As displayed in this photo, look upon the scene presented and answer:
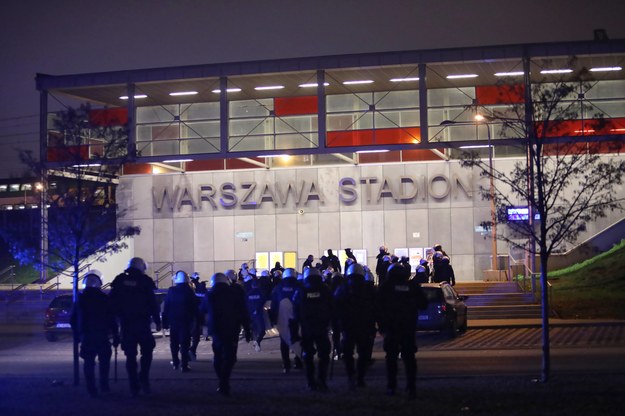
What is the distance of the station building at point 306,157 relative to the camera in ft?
144

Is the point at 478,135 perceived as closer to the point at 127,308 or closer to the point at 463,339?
the point at 463,339

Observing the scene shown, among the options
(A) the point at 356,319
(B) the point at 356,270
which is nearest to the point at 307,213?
(B) the point at 356,270

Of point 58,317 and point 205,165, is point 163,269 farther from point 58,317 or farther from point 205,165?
point 58,317

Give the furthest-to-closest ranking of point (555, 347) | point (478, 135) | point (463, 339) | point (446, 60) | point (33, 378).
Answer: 1. point (478, 135)
2. point (446, 60)
3. point (463, 339)
4. point (555, 347)
5. point (33, 378)

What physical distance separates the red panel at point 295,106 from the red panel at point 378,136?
2.23 m

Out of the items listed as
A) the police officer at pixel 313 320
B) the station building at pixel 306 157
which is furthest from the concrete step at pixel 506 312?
the police officer at pixel 313 320

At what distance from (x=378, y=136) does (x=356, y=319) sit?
109 ft

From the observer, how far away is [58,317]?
27594 millimetres

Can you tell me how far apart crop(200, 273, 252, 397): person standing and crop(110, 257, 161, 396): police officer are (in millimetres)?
874

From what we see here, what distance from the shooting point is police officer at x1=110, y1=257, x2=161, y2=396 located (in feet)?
44.4

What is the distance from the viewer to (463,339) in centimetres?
2506

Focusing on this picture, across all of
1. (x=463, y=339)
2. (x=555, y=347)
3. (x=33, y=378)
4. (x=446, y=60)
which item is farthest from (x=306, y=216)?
(x=33, y=378)

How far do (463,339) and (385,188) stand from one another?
21.0 metres

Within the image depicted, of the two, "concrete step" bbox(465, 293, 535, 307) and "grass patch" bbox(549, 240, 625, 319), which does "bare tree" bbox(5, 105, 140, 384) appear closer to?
"concrete step" bbox(465, 293, 535, 307)
